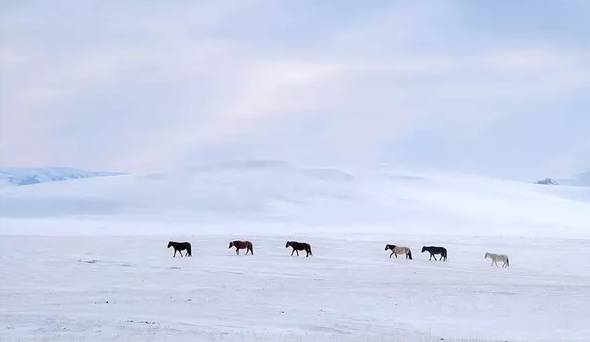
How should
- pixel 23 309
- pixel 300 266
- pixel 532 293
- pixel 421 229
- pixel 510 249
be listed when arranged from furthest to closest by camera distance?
pixel 421 229 < pixel 510 249 < pixel 300 266 < pixel 532 293 < pixel 23 309

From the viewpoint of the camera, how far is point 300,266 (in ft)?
98.9

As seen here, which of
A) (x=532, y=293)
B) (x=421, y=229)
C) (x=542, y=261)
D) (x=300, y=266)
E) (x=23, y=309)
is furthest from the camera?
(x=421, y=229)

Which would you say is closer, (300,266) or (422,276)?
(422,276)

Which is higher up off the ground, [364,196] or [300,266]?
[364,196]

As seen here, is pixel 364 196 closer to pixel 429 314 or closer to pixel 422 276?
pixel 422 276

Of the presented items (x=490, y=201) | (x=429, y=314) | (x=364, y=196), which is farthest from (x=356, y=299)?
(x=490, y=201)

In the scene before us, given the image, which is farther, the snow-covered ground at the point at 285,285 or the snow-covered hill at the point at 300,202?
the snow-covered hill at the point at 300,202

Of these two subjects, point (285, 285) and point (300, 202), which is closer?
point (285, 285)

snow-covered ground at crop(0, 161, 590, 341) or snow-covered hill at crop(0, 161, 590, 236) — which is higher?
snow-covered hill at crop(0, 161, 590, 236)

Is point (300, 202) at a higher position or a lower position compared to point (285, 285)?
higher

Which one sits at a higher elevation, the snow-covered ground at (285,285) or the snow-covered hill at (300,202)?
the snow-covered hill at (300,202)

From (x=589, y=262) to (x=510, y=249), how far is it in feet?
26.6

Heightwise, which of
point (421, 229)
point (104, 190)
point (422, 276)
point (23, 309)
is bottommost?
point (23, 309)

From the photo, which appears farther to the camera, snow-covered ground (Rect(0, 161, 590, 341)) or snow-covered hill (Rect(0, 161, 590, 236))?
snow-covered hill (Rect(0, 161, 590, 236))
